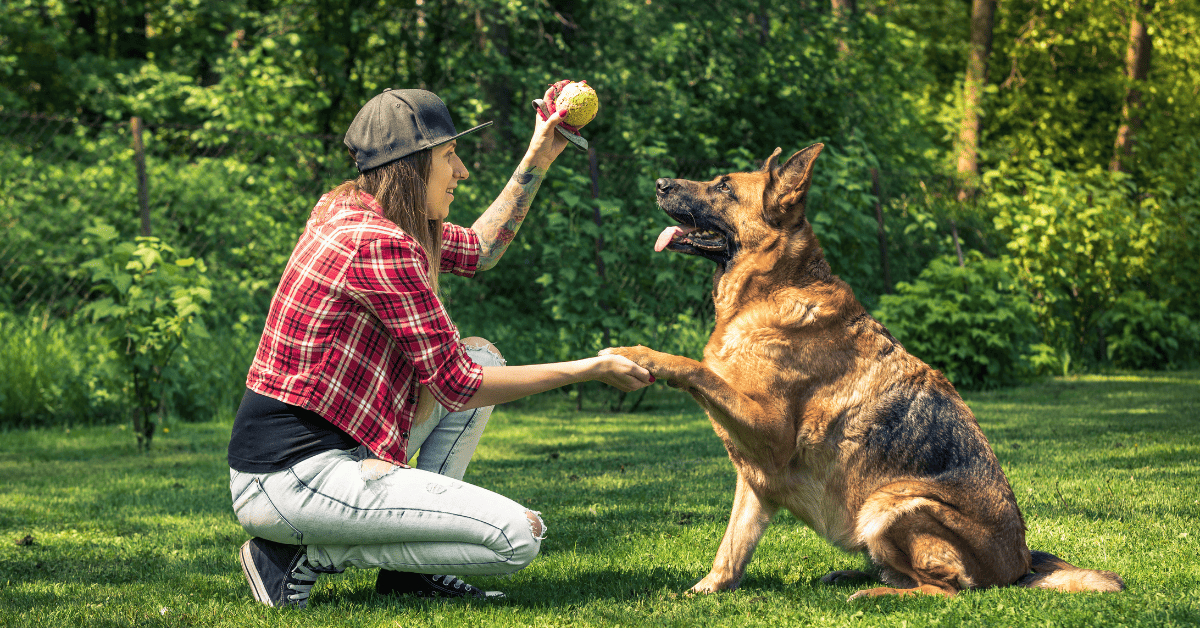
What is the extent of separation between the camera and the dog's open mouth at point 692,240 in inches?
160

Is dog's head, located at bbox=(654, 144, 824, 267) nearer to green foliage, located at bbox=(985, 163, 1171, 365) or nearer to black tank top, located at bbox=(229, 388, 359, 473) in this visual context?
black tank top, located at bbox=(229, 388, 359, 473)

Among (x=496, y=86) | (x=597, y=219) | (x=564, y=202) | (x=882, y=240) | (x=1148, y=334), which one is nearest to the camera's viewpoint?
(x=597, y=219)

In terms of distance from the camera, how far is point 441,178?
3.43m

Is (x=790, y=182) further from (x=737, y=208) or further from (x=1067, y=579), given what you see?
(x=1067, y=579)

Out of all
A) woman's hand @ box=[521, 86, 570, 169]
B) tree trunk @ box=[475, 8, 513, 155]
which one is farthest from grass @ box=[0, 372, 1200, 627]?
tree trunk @ box=[475, 8, 513, 155]

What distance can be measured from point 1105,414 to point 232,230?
31.2 ft

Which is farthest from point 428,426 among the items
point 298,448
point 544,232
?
point 544,232

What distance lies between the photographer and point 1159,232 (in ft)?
40.9

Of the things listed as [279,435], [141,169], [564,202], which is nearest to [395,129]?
[279,435]

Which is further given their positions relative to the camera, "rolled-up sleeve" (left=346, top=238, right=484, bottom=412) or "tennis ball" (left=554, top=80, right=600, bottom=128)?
"tennis ball" (left=554, top=80, right=600, bottom=128)

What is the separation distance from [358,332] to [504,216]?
4.17 feet

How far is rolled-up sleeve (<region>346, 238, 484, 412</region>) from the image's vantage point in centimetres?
311

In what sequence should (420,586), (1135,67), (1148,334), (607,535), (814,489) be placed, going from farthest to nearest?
(1135,67), (1148,334), (607,535), (420,586), (814,489)

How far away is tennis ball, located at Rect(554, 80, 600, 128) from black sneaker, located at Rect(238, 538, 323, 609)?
2.14m
